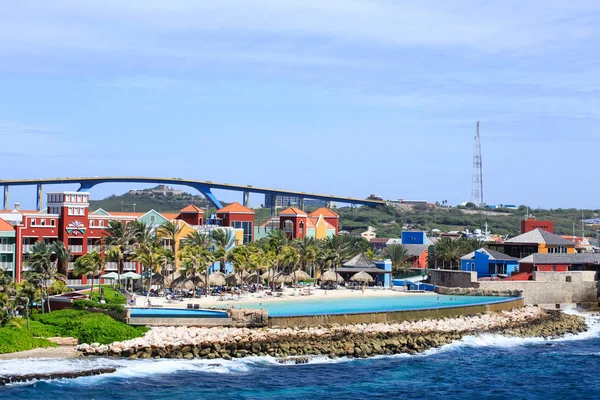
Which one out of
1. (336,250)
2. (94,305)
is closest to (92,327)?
(94,305)

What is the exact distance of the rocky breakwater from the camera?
49.6 m

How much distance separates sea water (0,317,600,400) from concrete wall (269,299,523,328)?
4.60m

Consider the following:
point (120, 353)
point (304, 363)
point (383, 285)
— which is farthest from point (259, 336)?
point (383, 285)

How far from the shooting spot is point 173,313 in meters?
55.8

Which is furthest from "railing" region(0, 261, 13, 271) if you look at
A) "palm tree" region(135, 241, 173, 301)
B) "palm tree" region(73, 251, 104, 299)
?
"palm tree" region(135, 241, 173, 301)

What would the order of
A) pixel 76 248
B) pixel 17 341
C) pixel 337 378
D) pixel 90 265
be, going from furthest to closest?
pixel 76 248
pixel 90 265
pixel 17 341
pixel 337 378

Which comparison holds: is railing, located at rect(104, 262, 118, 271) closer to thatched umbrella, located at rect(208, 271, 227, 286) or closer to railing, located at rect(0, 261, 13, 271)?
railing, located at rect(0, 261, 13, 271)

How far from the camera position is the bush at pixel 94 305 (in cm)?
5372

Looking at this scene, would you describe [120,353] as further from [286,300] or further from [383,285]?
[383,285]

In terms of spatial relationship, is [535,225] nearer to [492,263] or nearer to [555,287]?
[492,263]

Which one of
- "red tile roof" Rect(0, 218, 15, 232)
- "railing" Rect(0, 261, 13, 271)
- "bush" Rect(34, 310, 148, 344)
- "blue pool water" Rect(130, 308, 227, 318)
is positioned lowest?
"bush" Rect(34, 310, 148, 344)

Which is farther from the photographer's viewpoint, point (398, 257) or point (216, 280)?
point (398, 257)

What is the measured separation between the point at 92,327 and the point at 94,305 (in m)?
4.69

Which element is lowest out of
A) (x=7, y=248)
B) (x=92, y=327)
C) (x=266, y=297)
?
(x=92, y=327)
